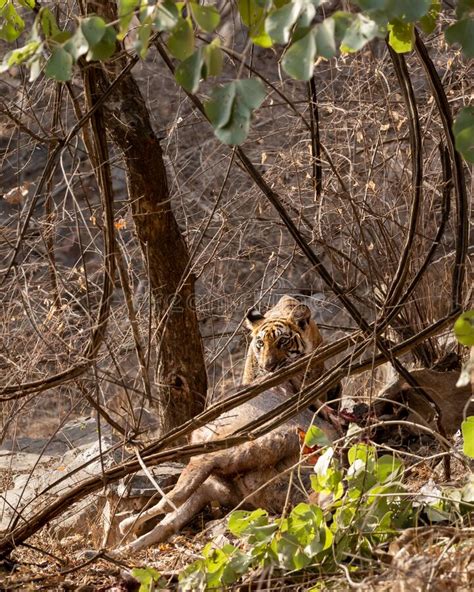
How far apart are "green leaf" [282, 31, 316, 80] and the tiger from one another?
4.85m

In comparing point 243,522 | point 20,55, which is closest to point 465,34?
point 20,55

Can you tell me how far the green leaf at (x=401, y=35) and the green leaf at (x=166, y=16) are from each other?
812 mm

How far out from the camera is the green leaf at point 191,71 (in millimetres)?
2678

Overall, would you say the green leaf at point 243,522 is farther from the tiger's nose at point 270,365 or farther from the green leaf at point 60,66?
the tiger's nose at point 270,365

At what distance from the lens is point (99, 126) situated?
4.98m

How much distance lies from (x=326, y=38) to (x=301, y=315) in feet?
16.2

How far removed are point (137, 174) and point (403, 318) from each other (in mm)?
2063

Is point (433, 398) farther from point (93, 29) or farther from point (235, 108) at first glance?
point (93, 29)

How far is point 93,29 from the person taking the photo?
8.93 ft

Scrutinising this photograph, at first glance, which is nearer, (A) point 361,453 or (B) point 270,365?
(A) point 361,453

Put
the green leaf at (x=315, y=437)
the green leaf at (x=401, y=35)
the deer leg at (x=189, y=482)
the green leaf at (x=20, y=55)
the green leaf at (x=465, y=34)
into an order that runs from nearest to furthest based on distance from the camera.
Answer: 1. the green leaf at (x=20, y=55)
2. the green leaf at (x=465, y=34)
3. the green leaf at (x=401, y=35)
4. the green leaf at (x=315, y=437)
5. the deer leg at (x=189, y=482)

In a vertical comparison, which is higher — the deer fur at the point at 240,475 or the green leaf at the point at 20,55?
the green leaf at the point at 20,55

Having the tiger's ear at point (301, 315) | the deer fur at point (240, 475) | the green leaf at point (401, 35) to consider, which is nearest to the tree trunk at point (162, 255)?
the deer fur at point (240, 475)

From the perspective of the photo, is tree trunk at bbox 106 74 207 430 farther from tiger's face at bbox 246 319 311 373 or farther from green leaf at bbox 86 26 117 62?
green leaf at bbox 86 26 117 62
